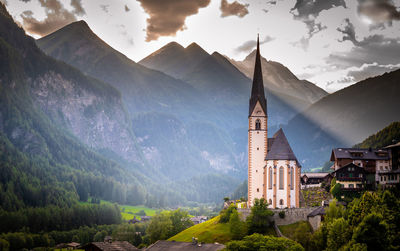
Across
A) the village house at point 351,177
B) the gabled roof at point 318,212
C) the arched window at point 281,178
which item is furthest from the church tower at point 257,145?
the village house at point 351,177

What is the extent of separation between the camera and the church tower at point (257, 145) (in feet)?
330

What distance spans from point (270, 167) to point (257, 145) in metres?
5.90

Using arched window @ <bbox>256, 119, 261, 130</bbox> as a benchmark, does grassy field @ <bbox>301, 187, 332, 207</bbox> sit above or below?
below

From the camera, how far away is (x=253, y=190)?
100938 mm

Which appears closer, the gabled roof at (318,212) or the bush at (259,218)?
the gabled roof at (318,212)

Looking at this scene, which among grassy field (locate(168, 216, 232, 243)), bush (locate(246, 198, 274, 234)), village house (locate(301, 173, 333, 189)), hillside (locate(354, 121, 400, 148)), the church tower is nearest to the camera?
bush (locate(246, 198, 274, 234))

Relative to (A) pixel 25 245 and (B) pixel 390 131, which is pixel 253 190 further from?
(A) pixel 25 245

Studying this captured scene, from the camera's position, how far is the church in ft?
319

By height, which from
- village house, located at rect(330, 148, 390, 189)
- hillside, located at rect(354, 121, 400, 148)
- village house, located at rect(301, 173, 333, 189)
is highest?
hillside, located at rect(354, 121, 400, 148)

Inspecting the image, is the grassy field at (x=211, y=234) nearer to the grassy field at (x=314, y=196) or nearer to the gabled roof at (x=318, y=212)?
the gabled roof at (x=318, y=212)

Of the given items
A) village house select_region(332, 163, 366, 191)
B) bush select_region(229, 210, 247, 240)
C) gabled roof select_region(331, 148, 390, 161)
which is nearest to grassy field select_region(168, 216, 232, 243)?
bush select_region(229, 210, 247, 240)

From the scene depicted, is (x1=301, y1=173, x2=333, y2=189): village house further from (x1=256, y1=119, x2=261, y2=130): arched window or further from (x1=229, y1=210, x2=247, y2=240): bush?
(x1=229, y1=210, x2=247, y2=240): bush

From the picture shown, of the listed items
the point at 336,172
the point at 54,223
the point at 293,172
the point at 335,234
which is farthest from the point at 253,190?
the point at 54,223

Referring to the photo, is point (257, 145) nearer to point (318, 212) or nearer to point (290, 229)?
point (290, 229)
